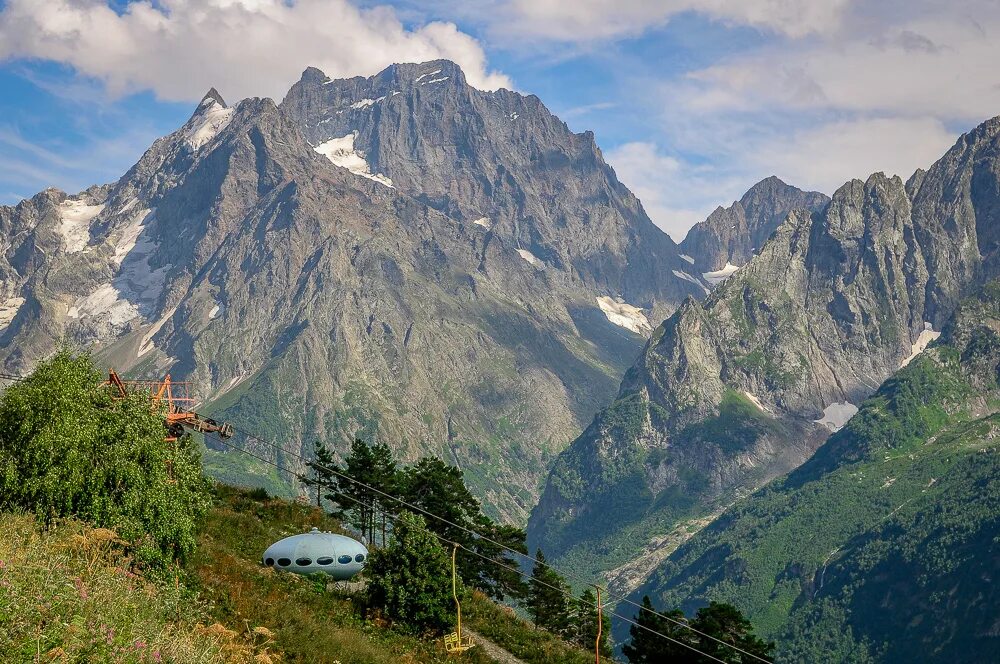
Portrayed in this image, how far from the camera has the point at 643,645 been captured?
98.1 metres

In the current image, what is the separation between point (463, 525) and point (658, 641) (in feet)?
86.8

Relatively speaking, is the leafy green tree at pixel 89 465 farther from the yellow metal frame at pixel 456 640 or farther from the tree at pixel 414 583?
the yellow metal frame at pixel 456 640

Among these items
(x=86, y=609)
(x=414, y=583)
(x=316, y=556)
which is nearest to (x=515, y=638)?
(x=414, y=583)

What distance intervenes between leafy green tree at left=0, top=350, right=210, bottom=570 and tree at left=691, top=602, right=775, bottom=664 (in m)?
61.4

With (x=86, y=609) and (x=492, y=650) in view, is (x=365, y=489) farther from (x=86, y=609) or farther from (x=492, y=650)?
(x=86, y=609)

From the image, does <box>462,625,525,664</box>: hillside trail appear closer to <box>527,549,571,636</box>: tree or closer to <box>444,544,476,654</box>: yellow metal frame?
<box>444,544,476,654</box>: yellow metal frame

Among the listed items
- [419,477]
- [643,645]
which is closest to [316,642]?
[643,645]

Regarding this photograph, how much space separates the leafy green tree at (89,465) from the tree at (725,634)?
61414 mm

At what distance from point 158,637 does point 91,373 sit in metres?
28.8

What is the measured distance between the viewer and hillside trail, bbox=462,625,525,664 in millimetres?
66688

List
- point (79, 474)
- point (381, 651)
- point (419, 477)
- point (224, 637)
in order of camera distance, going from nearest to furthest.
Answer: point (224, 637)
point (79, 474)
point (381, 651)
point (419, 477)

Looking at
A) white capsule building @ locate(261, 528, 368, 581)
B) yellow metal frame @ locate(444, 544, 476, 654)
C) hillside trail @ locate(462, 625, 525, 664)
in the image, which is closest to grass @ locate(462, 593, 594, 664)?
hillside trail @ locate(462, 625, 525, 664)

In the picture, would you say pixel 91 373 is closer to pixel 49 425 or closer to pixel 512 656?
pixel 49 425

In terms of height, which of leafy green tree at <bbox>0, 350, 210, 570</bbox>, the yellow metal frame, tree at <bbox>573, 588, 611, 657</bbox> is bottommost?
tree at <bbox>573, 588, 611, 657</bbox>
